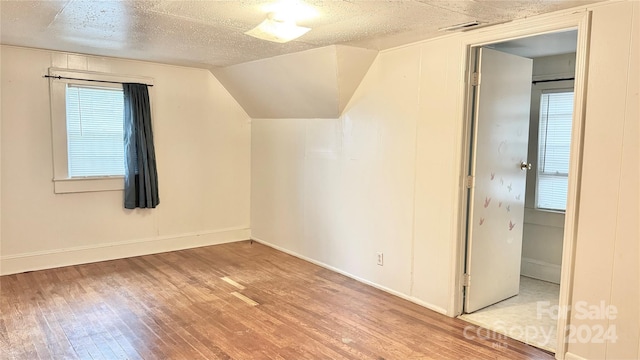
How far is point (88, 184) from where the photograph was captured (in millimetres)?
4527

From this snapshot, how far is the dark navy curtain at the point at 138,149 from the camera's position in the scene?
4.62m

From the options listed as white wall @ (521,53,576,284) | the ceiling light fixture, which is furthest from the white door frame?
white wall @ (521,53,576,284)

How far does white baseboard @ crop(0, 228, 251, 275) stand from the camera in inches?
166

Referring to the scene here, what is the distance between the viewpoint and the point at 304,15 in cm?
272

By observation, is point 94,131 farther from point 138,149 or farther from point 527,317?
point 527,317

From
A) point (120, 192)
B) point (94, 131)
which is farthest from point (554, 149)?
point (94, 131)

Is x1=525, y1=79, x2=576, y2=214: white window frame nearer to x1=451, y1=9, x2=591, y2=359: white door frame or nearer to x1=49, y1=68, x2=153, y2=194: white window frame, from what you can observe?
x1=451, y1=9, x2=591, y2=359: white door frame

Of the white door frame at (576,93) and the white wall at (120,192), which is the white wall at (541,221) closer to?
the white door frame at (576,93)

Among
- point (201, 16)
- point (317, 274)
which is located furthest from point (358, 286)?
point (201, 16)

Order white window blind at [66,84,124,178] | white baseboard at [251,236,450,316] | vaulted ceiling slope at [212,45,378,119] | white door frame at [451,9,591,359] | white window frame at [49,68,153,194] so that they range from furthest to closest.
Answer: white window blind at [66,84,124,178] → white window frame at [49,68,153,194] → vaulted ceiling slope at [212,45,378,119] → white baseboard at [251,236,450,316] → white door frame at [451,9,591,359]

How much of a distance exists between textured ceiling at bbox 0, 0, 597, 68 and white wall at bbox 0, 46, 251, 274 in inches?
20.5

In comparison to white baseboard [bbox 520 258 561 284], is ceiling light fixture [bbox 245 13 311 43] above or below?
above

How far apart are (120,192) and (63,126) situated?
876mm

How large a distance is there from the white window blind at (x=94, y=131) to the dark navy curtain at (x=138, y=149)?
0.34 feet
